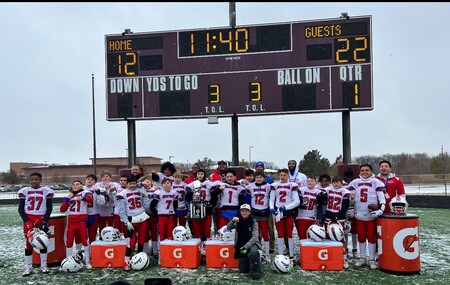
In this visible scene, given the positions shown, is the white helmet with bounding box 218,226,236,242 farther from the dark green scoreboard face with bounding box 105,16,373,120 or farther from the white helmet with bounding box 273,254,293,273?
the dark green scoreboard face with bounding box 105,16,373,120

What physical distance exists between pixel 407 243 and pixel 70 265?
5984mm

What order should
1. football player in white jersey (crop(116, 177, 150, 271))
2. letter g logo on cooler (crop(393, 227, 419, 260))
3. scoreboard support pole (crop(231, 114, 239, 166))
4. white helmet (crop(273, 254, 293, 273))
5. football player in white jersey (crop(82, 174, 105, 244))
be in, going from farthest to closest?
scoreboard support pole (crop(231, 114, 239, 166)), football player in white jersey (crop(82, 174, 105, 244)), football player in white jersey (crop(116, 177, 150, 271)), white helmet (crop(273, 254, 293, 273)), letter g logo on cooler (crop(393, 227, 419, 260))

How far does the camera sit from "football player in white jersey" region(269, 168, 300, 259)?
7326 mm

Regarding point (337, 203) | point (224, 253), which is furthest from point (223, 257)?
point (337, 203)

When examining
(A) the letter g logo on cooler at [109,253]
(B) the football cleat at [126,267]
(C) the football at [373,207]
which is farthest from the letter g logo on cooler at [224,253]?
(C) the football at [373,207]

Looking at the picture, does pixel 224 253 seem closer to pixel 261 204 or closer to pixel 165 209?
pixel 261 204

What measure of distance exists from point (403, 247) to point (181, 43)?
34.0 ft

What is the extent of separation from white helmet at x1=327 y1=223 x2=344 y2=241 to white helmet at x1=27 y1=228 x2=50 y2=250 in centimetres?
519

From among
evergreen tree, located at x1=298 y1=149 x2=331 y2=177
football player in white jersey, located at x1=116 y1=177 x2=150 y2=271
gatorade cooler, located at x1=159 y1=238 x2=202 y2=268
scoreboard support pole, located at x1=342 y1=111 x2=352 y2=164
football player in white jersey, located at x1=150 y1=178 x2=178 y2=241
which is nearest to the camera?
gatorade cooler, located at x1=159 y1=238 x2=202 y2=268

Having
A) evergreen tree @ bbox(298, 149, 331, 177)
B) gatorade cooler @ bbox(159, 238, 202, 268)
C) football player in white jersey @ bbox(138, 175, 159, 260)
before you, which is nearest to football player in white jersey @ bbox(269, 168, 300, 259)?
gatorade cooler @ bbox(159, 238, 202, 268)

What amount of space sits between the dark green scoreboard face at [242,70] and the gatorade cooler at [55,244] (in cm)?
704

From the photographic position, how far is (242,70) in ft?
44.7

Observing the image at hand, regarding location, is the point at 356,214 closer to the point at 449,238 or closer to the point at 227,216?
the point at 227,216

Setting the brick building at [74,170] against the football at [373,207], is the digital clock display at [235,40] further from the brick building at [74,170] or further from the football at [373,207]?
the brick building at [74,170]
